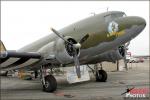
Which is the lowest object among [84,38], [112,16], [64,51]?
[64,51]

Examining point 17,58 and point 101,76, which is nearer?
point 17,58

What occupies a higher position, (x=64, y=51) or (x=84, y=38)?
(x=84, y=38)

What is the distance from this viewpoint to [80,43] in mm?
15367

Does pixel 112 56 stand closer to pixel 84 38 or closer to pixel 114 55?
pixel 114 55

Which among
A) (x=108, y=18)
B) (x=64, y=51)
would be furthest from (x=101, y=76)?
(x=64, y=51)

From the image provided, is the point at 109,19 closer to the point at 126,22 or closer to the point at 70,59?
the point at 126,22

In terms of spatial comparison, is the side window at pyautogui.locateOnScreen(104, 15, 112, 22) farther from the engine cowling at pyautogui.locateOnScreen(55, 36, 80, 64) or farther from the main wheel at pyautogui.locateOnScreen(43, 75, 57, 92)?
the main wheel at pyautogui.locateOnScreen(43, 75, 57, 92)

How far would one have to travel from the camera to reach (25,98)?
12859mm

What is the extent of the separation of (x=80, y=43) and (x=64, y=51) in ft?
4.90

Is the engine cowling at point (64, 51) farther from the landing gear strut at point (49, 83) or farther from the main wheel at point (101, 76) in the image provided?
the main wheel at point (101, 76)

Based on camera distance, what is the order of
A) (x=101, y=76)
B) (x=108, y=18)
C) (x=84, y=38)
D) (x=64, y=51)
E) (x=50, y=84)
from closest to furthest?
(x=64, y=51), (x=50, y=84), (x=84, y=38), (x=108, y=18), (x=101, y=76)

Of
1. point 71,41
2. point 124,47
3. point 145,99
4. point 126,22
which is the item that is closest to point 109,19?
point 126,22

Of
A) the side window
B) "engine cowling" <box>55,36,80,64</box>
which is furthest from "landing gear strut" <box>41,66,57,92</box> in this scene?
the side window

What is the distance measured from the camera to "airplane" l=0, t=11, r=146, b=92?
47.5 feet
